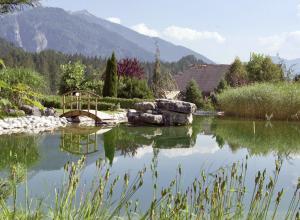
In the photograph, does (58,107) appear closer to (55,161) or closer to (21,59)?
(55,161)

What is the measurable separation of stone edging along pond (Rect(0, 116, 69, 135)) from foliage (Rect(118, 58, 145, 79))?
399 inches

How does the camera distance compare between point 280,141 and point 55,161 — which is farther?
point 280,141

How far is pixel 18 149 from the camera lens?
8.32m

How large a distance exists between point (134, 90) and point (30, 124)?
966cm

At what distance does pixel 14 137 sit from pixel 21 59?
45792 mm

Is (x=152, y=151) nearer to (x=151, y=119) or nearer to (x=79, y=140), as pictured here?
(x=79, y=140)

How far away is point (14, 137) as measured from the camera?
33.9 feet

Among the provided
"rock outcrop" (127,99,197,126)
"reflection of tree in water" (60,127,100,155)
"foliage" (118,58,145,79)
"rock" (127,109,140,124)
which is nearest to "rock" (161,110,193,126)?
"rock outcrop" (127,99,197,126)

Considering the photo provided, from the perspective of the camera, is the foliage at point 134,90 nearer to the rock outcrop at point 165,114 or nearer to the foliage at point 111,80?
the foliage at point 111,80

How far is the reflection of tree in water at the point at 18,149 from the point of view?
688 centimetres

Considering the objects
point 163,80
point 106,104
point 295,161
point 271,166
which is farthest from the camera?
point 163,80

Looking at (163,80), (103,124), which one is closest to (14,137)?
(103,124)

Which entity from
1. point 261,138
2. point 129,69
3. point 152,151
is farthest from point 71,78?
point 152,151

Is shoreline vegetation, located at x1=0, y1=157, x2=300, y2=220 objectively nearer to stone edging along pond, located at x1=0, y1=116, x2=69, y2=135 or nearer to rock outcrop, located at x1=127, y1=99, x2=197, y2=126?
stone edging along pond, located at x1=0, y1=116, x2=69, y2=135
